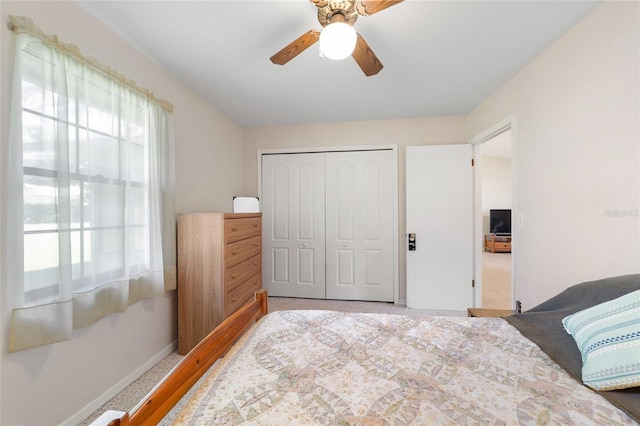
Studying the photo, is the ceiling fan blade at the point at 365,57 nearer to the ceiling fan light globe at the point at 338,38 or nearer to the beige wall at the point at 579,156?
the ceiling fan light globe at the point at 338,38

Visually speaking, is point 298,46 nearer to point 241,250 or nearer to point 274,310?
point 241,250

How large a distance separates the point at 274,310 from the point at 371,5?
120 inches

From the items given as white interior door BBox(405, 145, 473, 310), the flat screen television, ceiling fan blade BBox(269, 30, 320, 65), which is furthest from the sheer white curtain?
the flat screen television

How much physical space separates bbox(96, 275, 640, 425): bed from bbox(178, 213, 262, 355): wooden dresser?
921 millimetres

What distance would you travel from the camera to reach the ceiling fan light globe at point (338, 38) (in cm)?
117

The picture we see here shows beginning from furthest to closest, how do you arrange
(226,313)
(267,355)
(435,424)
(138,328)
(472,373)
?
(226,313) → (138,328) → (267,355) → (472,373) → (435,424)

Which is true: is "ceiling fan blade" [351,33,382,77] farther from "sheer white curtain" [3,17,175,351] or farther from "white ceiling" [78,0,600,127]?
"sheer white curtain" [3,17,175,351]

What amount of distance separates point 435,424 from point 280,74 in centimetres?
234

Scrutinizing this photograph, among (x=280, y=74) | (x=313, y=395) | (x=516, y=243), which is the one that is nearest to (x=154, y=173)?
(x=280, y=74)

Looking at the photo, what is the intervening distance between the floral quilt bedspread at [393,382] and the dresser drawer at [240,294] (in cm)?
103

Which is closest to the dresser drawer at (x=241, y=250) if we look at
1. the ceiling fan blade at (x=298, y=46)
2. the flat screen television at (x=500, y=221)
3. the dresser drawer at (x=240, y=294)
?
the dresser drawer at (x=240, y=294)

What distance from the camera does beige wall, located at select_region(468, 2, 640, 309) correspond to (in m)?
1.25

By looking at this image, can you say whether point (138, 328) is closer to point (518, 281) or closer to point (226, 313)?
point (226, 313)

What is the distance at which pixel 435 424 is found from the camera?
26.5 inches
